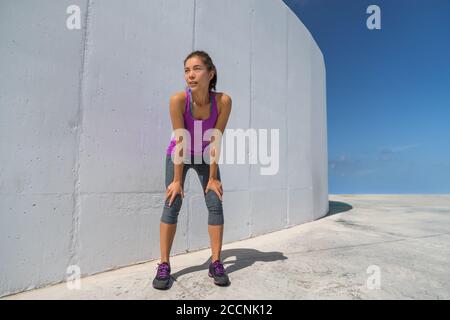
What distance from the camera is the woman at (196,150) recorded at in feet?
6.47

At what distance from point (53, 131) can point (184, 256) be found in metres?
1.50

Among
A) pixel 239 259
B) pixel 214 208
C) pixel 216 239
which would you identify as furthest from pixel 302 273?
pixel 214 208

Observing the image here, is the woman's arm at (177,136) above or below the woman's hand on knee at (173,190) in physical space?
above

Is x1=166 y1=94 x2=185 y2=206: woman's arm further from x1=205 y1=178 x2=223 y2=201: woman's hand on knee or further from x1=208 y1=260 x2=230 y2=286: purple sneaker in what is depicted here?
x1=208 y1=260 x2=230 y2=286: purple sneaker

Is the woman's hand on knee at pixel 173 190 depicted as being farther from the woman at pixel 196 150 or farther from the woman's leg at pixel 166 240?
the woman's leg at pixel 166 240

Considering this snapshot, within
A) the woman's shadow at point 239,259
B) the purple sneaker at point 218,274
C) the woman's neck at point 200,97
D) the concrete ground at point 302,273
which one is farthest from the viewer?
the woman's shadow at point 239,259

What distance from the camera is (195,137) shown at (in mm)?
2061

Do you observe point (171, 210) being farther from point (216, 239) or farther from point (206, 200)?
point (216, 239)

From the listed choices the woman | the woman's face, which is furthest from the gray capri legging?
the woman's face

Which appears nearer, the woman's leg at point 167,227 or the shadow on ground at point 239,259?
the woman's leg at point 167,227

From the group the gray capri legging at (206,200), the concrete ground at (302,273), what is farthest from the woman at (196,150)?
the concrete ground at (302,273)

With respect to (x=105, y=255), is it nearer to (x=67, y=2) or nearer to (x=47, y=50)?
(x=47, y=50)

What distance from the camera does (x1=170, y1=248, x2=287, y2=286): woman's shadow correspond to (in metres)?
2.24

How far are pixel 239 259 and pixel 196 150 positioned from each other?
1.11 metres
